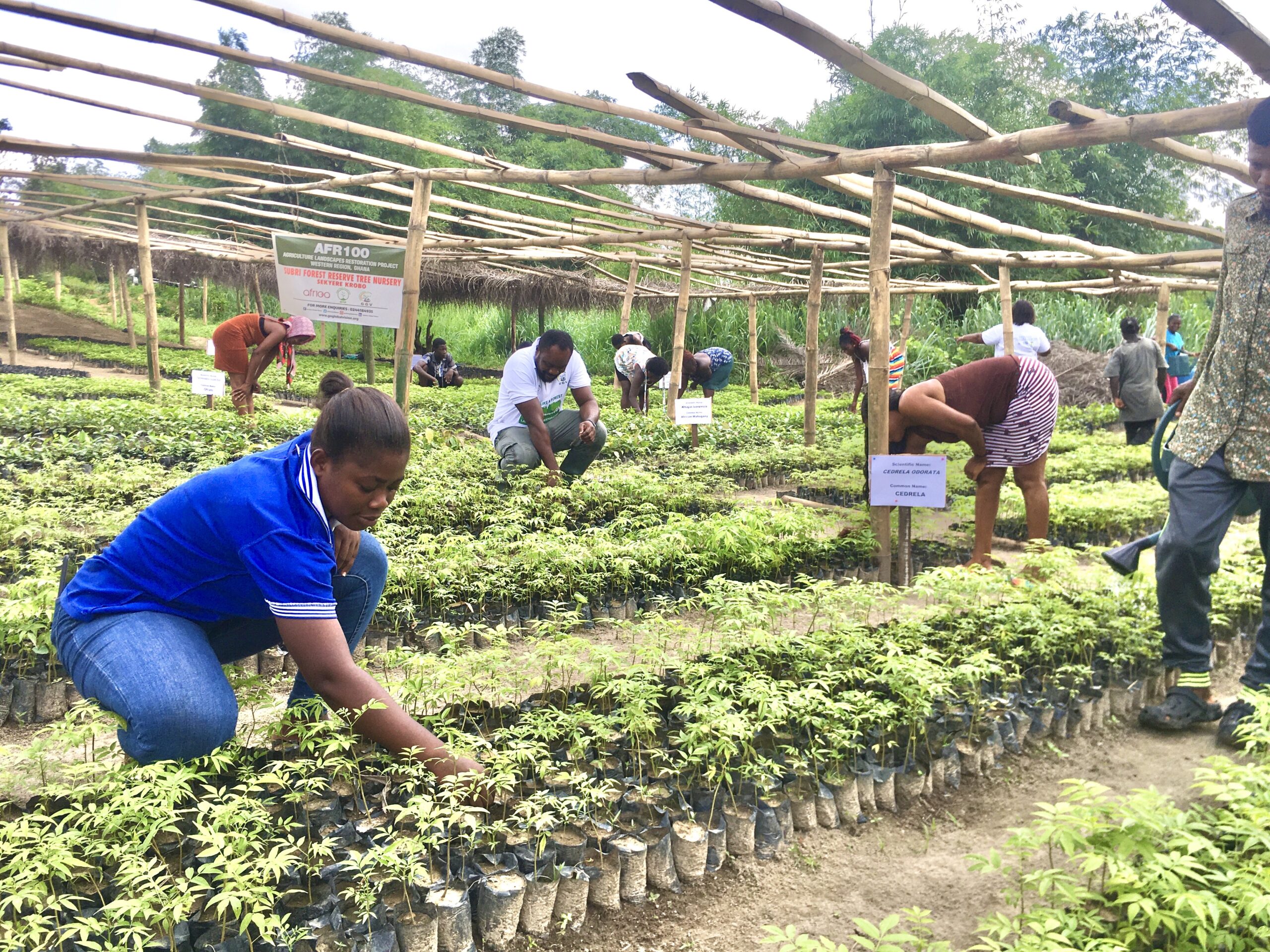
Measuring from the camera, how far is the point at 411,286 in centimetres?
813

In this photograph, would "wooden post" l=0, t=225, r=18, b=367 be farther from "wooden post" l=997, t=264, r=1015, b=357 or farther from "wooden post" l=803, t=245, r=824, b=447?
"wooden post" l=997, t=264, r=1015, b=357

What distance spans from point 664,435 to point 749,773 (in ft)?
25.8

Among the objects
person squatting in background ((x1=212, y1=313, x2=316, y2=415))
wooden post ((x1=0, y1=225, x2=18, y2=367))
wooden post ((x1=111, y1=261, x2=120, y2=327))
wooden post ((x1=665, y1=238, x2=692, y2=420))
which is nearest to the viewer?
person squatting in background ((x1=212, y1=313, x2=316, y2=415))

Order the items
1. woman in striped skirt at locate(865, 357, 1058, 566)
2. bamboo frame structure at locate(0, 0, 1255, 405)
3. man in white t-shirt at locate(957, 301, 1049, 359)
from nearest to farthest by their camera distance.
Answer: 1. bamboo frame structure at locate(0, 0, 1255, 405)
2. woman in striped skirt at locate(865, 357, 1058, 566)
3. man in white t-shirt at locate(957, 301, 1049, 359)

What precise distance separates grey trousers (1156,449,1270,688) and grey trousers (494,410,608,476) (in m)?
4.56

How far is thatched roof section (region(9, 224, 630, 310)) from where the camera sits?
18109 mm

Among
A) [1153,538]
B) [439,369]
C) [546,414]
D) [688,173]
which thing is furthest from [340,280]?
[439,369]

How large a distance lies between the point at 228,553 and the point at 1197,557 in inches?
140

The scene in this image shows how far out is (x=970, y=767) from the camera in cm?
344

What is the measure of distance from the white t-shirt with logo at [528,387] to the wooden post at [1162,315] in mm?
9678

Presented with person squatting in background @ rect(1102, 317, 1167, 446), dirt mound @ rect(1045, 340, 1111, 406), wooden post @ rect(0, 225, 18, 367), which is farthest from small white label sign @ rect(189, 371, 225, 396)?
dirt mound @ rect(1045, 340, 1111, 406)

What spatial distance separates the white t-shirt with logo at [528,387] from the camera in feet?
23.6

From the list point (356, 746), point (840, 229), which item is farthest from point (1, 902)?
point (840, 229)

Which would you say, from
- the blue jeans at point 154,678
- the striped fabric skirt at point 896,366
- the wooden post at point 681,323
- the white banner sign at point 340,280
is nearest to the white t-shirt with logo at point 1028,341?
the striped fabric skirt at point 896,366
